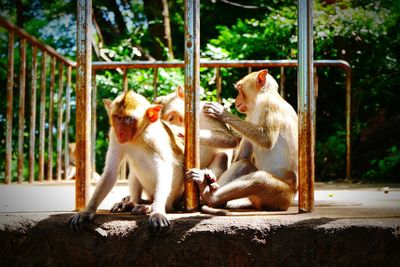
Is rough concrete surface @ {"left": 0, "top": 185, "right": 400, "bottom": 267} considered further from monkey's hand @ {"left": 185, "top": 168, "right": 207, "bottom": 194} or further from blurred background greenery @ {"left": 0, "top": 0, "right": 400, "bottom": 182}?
blurred background greenery @ {"left": 0, "top": 0, "right": 400, "bottom": 182}

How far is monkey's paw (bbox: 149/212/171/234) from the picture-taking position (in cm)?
288

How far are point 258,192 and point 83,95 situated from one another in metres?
1.35

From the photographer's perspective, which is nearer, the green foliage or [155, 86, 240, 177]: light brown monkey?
[155, 86, 240, 177]: light brown monkey

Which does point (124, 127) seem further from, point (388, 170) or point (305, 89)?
point (388, 170)

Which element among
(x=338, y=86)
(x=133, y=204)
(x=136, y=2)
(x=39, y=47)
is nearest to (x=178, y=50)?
(x=136, y=2)

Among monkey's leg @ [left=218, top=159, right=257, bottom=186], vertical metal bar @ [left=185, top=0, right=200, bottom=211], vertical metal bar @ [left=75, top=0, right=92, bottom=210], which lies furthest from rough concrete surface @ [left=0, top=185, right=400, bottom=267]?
monkey's leg @ [left=218, top=159, right=257, bottom=186]

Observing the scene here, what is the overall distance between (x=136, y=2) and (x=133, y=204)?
31.0 ft

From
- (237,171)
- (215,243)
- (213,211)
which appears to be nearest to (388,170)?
(237,171)

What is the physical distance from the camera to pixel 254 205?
12.4ft

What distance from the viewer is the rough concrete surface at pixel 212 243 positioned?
2.89 meters

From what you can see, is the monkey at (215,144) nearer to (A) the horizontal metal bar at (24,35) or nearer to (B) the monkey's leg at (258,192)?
(B) the monkey's leg at (258,192)

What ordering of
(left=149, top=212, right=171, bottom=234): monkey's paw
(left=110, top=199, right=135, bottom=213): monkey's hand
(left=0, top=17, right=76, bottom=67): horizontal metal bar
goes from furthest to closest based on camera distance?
(left=0, top=17, right=76, bottom=67): horizontal metal bar
(left=110, top=199, right=135, bottom=213): monkey's hand
(left=149, top=212, right=171, bottom=234): monkey's paw

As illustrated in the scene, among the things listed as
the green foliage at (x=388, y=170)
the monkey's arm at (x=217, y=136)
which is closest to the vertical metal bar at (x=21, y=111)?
the monkey's arm at (x=217, y=136)

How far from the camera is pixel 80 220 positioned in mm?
2961
